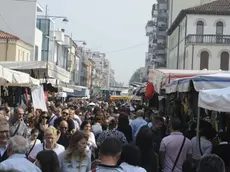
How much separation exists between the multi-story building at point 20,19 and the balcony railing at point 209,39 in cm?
1655

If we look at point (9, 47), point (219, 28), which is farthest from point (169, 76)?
point (219, 28)

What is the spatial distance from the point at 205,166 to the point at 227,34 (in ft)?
170

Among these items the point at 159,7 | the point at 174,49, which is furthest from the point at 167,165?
the point at 159,7

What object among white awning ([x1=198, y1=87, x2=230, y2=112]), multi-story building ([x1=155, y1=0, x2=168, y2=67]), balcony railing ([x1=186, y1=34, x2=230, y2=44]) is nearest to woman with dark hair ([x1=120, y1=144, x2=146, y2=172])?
white awning ([x1=198, y1=87, x2=230, y2=112])

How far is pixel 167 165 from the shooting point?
28.2ft

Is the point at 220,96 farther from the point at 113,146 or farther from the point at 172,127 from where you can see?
the point at 113,146

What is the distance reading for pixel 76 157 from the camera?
6.80 meters

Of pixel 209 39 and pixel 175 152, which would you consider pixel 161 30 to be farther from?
pixel 175 152

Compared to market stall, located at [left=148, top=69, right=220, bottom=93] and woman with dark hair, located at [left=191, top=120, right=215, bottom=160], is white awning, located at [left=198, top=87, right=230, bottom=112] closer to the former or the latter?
woman with dark hair, located at [left=191, top=120, right=215, bottom=160]

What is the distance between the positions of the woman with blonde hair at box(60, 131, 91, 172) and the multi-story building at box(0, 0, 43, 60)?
4979 cm

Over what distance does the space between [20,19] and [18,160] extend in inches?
2072

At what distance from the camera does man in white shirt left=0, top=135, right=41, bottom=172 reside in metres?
5.01

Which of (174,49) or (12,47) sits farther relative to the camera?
(174,49)

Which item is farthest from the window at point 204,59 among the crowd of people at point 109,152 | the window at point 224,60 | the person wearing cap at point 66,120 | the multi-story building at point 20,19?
the crowd of people at point 109,152
